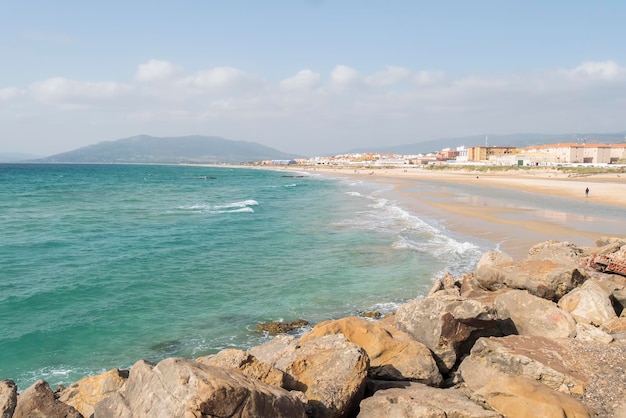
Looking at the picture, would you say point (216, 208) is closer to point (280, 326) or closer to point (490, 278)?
point (280, 326)

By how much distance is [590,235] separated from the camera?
25312 mm

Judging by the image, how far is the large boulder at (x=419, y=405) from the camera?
5.54 m

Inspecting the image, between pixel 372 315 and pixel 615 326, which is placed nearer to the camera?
pixel 615 326

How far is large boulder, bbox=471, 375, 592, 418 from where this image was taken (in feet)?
19.0

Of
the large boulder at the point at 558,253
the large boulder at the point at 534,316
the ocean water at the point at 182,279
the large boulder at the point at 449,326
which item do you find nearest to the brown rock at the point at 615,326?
the large boulder at the point at 534,316

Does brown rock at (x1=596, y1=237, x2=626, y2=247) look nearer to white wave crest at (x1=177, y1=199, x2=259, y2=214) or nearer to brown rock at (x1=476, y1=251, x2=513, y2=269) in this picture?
brown rock at (x1=476, y1=251, x2=513, y2=269)

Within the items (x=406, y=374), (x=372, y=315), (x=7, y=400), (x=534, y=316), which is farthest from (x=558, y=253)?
(x=7, y=400)

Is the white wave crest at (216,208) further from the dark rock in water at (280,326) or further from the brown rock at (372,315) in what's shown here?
the brown rock at (372,315)

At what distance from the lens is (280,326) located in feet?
42.9

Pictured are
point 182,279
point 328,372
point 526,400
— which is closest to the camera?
point 526,400

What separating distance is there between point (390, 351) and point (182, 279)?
12622mm

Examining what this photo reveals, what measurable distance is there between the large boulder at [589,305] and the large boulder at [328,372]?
5.61 m

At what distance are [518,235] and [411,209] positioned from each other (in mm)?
14335

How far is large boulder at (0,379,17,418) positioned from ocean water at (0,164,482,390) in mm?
4645
